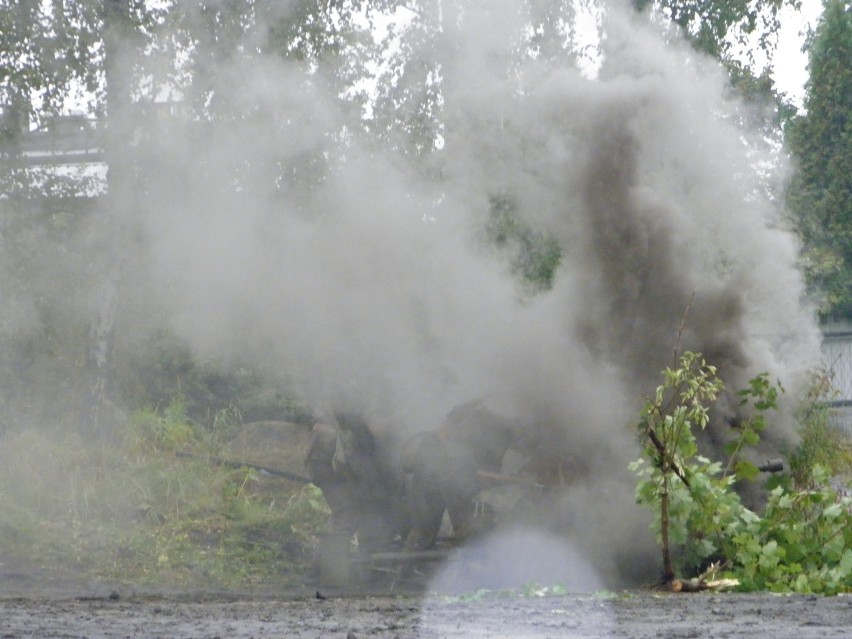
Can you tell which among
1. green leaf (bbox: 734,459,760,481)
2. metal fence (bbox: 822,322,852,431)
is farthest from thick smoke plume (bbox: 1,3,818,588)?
metal fence (bbox: 822,322,852,431)

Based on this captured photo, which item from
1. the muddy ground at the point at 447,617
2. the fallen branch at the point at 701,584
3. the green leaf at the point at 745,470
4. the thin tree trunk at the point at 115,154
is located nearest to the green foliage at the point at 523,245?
the green leaf at the point at 745,470

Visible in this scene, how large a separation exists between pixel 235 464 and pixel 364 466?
2.31 meters

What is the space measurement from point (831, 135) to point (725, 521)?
18.0 m

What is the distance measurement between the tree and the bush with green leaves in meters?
15.3

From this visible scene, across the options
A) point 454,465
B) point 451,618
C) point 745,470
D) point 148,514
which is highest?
point 454,465

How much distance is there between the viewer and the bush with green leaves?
7.61 m

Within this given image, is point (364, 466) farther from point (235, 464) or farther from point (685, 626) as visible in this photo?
point (685, 626)

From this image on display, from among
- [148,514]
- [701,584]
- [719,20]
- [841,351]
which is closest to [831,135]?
[841,351]

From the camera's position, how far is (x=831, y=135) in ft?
78.8

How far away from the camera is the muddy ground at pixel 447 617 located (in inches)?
205

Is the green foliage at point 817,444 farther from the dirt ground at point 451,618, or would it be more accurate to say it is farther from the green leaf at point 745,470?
the dirt ground at point 451,618

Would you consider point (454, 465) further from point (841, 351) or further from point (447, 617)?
point (841, 351)

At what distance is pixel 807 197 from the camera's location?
2123cm

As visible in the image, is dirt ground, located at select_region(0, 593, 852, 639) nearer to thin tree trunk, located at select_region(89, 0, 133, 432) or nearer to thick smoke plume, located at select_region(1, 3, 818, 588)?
thick smoke plume, located at select_region(1, 3, 818, 588)
